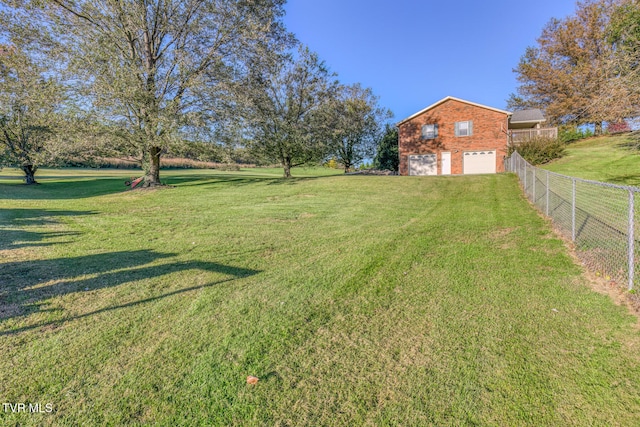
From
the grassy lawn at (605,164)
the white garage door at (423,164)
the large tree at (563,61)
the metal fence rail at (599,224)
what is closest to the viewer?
the metal fence rail at (599,224)

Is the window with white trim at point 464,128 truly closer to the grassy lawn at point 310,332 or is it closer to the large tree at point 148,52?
the large tree at point 148,52

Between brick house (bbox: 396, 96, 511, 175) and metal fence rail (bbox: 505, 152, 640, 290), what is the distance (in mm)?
13758

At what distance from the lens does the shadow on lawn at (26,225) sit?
18.6 ft

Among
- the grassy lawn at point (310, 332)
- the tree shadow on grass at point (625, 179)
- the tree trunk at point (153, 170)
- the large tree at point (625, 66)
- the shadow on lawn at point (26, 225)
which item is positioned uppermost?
the large tree at point (625, 66)

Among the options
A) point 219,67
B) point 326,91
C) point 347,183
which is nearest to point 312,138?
point 326,91

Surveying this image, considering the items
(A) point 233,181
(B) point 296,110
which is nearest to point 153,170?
(A) point 233,181

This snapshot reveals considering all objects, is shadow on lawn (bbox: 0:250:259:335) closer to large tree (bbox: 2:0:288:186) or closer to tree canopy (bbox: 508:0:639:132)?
large tree (bbox: 2:0:288:186)

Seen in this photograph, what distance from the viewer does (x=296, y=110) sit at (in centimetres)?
2102

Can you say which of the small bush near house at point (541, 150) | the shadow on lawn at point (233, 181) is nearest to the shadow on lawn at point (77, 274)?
the shadow on lawn at point (233, 181)

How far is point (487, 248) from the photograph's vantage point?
565 centimetres

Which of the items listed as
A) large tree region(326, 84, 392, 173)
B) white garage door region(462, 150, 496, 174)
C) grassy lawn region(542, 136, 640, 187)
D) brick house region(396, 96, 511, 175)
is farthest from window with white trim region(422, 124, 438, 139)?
large tree region(326, 84, 392, 173)

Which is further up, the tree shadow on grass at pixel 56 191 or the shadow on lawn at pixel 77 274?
the tree shadow on grass at pixel 56 191

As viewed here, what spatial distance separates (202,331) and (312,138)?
18973 mm

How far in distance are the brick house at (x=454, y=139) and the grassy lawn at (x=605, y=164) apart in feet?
14.1
